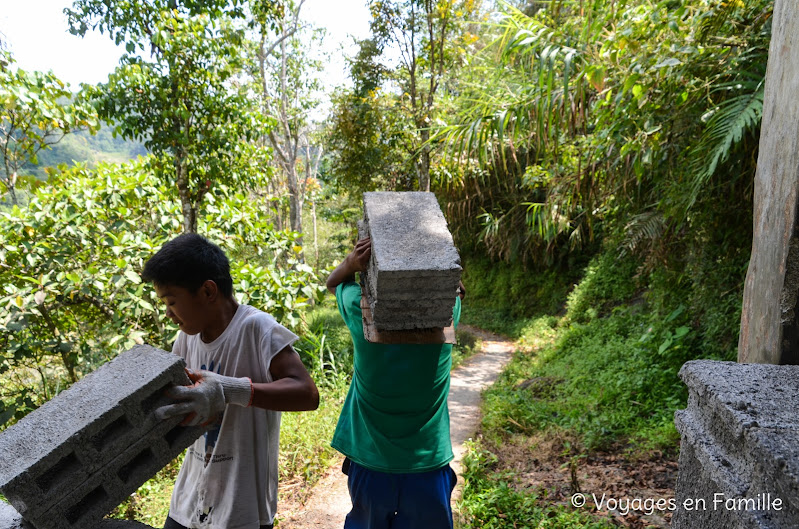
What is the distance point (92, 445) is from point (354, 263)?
1.06 meters

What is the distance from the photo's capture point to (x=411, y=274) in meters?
1.67

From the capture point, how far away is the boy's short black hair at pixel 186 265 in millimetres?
1572

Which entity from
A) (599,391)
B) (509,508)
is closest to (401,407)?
(509,508)

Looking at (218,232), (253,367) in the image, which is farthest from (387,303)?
(218,232)

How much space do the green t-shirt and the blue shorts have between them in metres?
0.06

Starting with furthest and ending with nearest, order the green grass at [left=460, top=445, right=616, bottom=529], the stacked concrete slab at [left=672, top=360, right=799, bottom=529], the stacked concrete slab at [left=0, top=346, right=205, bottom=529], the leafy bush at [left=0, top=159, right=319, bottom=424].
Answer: the leafy bush at [left=0, top=159, right=319, bottom=424] < the green grass at [left=460, top=445, right=616, bottom=529] < the stacked concrete slab at [left=0, top=346, right=205, bottom=529] < the stacked concrete slab at [left=672, top=360, right=799, bottom=529]

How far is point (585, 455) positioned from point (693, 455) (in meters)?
2.99

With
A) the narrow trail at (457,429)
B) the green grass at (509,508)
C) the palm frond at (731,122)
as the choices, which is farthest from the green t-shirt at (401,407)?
the palm frond at (731,122)

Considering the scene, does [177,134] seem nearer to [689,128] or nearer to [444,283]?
[444,283]

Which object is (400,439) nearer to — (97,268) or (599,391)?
(97,268)

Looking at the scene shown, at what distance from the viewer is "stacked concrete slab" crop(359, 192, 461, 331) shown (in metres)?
1.67

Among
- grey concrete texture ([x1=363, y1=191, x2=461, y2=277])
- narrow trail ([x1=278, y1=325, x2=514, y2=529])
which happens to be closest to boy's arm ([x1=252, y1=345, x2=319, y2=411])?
grey concrete texture ([x1=363, y1=191, x2=461, y2=277])

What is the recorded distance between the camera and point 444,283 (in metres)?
1.73

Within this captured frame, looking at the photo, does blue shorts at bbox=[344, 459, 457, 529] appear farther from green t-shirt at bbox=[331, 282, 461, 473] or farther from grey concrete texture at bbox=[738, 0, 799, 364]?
grey concrete texture at bbox=[738, 0, 799, 364]
